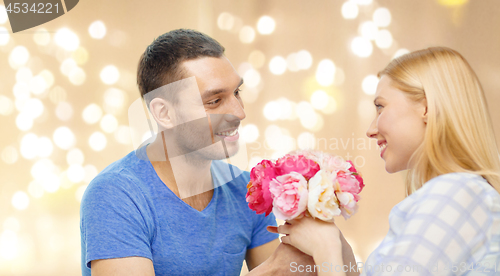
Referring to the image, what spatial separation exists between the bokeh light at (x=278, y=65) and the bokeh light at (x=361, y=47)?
373mm

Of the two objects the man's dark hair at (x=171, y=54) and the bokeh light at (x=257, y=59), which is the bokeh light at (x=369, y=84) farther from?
the man's dark hair at (x=171, y=54)

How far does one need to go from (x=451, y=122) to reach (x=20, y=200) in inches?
81.3

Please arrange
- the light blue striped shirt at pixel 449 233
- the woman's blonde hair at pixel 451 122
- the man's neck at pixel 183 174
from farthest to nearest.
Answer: the man's neck at pixel 183 174, the woman's blonde hair at pixel 451 122, the light blue striped shirt at pixel 449 233

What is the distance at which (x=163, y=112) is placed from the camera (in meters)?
1.24

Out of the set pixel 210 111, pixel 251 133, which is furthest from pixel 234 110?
pixel 251 133

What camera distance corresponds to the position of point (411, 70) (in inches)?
35.7

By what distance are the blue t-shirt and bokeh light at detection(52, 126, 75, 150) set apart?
1010mm

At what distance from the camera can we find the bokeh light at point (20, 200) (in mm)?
2025

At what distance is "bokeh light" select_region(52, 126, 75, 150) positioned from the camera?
2.02 m

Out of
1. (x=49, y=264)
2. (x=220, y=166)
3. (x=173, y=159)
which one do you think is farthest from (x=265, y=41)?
(x=49, y=264)

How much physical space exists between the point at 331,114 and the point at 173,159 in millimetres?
1106

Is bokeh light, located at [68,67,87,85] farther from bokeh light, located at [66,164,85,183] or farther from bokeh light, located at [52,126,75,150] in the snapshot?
bokeh light, located at [66,164,85,183]

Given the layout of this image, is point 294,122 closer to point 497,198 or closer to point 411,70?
point 411,70

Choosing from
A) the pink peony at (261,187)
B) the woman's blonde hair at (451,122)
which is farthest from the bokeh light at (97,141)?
the woman's blonde hair at (451,122)
